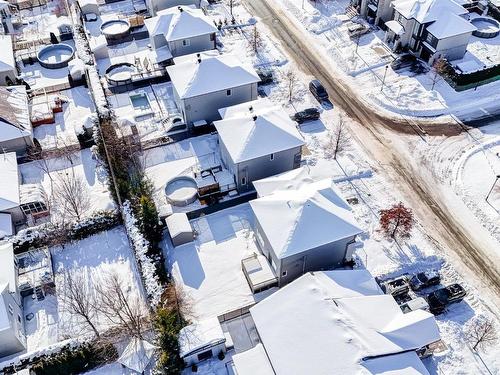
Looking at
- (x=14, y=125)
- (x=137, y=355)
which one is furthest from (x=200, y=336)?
(x=14, y=125)

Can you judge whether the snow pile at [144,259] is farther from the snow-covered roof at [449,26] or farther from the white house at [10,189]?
the snow-covered roof at [449,26]

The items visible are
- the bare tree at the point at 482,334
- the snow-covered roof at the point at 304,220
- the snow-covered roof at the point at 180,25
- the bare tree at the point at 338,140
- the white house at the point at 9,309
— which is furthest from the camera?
the snow-covered roof at the point at 180,25

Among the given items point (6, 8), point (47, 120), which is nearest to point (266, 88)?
point (47, 120)

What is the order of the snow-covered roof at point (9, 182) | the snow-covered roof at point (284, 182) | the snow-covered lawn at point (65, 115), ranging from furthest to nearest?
the snow-covered lawn at point (65, 115), the snow-covered roof at point (9, 182), the snow-covered roof at point (284, 182)

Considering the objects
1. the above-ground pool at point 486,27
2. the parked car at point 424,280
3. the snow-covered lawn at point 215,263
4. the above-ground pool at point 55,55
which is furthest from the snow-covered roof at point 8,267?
the above-ground pool at point 486,27

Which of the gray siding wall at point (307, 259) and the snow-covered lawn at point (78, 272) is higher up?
the gray siding wall at point (307, 259)

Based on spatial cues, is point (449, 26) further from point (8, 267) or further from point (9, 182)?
point (8, 267)

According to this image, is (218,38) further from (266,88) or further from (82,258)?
(82,258)
